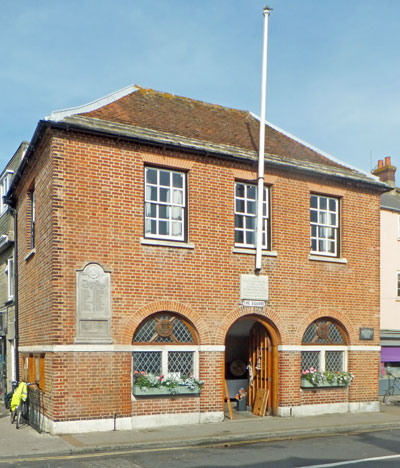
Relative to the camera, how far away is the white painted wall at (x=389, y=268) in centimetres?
2523

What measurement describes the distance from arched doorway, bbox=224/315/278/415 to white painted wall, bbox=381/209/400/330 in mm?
8293

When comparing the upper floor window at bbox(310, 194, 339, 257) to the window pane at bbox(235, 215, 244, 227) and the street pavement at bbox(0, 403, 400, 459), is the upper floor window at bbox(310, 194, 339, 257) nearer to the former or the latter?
the window pane at bbox(235, 215, 244, 227)

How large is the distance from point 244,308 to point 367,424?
412 centimetres

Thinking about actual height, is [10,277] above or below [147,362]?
above

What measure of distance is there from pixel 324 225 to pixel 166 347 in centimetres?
599

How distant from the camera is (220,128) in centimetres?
1775

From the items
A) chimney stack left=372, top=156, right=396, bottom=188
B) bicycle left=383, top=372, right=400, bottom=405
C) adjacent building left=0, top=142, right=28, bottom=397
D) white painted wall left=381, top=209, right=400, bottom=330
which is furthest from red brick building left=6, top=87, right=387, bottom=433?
chimney stack left=372, top=156, right=396, bottom=188

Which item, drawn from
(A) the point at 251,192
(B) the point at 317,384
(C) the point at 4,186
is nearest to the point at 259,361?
(B) the point at 317,384

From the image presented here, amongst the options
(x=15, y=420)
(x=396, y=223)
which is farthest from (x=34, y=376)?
(x=396, y=223)

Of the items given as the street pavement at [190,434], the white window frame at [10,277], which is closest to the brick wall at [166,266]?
the street pavement at [190,434]

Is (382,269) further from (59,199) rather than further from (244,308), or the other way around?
(59,199)

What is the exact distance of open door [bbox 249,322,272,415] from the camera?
16.7 metres

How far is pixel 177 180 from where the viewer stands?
15766mm

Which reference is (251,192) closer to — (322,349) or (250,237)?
(250,237)
